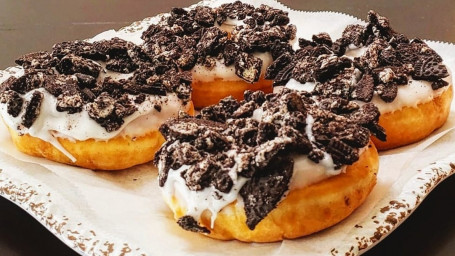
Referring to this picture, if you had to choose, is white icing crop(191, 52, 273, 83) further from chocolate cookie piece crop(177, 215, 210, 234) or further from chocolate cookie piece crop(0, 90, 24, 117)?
chocolate cookie piece crop(177, 215, 210, 234)

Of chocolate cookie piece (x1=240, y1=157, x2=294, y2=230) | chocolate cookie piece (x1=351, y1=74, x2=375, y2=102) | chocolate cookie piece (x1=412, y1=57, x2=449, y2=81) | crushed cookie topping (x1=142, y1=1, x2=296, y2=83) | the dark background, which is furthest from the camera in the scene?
the dark background

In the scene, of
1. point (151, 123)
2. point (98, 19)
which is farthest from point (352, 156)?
point (98, 19)

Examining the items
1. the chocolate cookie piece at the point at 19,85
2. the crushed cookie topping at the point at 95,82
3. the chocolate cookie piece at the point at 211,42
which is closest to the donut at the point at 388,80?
the chocolate cookie piece at the point at 211,42

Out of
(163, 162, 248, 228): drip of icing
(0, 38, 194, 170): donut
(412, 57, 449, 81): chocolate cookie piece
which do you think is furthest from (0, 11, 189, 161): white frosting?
(412, 57, 449, 81): chocolate cookie piece

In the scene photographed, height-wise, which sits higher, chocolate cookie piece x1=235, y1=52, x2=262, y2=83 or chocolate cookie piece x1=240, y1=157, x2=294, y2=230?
chocolate cookie piece x1=240, y1=157, x2=294, y2=230

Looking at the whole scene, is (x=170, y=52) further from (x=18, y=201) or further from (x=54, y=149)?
(x=18, y=201)

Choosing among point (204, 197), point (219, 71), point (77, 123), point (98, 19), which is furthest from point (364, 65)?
point (98, 19)
